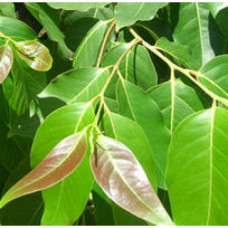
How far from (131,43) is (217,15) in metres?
0.22

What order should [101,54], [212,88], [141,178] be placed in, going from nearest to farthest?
[141,178], [212,88], [101,54]

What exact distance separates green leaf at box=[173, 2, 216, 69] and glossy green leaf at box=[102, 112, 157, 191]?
38 centimetres

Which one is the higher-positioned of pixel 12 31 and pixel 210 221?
pixel 12 31

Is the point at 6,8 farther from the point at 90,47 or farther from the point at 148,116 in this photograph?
the point at 148,116

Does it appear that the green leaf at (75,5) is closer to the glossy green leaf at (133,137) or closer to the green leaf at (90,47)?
the green leaf at (90,47)

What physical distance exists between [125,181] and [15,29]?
543 mm

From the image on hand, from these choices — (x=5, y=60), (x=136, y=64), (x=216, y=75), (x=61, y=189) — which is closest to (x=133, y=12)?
(x=136, y=64)

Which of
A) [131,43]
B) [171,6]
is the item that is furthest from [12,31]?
[171,6]

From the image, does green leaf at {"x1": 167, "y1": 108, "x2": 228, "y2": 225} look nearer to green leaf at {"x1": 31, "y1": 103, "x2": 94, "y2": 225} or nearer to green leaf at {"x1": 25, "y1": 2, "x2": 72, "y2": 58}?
green leaf at {"x1": 31, "y1": 103, "x2": 94, "y2": 225}

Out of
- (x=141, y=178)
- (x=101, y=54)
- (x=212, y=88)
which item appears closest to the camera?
(x=141, y=178)

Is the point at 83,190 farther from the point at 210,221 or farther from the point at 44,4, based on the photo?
the point at 44,4

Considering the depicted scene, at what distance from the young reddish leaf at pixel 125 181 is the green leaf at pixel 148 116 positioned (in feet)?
0.53

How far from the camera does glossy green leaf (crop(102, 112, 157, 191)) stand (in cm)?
103

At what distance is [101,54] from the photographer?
131cm
